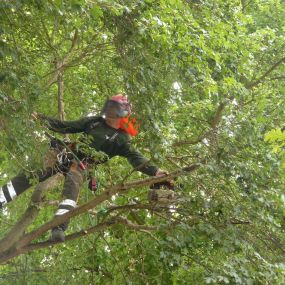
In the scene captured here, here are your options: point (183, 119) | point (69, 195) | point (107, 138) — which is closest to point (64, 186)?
point (69, 195)

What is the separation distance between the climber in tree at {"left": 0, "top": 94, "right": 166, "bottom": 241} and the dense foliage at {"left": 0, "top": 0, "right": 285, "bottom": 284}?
0.32 meters

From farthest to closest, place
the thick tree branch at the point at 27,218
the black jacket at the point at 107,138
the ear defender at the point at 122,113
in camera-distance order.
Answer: the thick tree branch at the point at 27,218, the black jacket at the point at 107,138, the ear defender at the point at 122,113

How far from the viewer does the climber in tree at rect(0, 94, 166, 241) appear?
5.29m

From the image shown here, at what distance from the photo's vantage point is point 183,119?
20.1 feet

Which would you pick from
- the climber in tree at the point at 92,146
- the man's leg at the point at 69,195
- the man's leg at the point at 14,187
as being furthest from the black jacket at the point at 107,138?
the man's leg at the point at 14,187

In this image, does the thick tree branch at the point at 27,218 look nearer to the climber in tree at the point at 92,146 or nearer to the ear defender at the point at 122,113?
the climber in tree at the point at 92,146

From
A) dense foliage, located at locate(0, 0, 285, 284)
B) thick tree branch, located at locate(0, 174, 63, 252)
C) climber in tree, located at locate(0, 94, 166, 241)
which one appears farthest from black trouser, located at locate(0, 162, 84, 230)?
thick tree branch, located at locate(0, 174, 63, 252)

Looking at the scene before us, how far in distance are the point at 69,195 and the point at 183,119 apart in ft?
5.46

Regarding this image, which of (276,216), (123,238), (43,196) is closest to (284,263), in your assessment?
(276,216)

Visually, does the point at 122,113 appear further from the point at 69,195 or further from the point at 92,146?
the point at 69,195

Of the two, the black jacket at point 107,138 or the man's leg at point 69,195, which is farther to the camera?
the black jacket at point 107,138

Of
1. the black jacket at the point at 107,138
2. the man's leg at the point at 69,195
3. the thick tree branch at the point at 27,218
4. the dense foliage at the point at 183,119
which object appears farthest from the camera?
the thick tree branch at the point at 27,218

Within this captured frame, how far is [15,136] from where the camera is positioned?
4090mm

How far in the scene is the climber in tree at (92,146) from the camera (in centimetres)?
529
